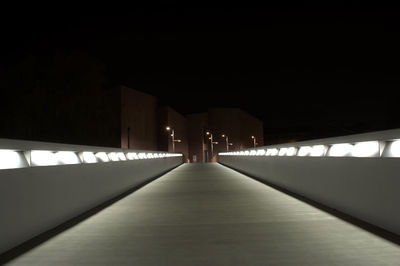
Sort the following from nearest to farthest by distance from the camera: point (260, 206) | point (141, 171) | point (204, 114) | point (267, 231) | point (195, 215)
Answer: point (267, 231), point (195, 215), point (260, 206), point (141, 171), point (204, 114)

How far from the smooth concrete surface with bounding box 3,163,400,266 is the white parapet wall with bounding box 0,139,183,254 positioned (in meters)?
0.40

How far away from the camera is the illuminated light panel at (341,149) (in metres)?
9.46

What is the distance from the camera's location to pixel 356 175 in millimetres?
7941

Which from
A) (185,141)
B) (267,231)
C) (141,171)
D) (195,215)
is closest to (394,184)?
(267,231)

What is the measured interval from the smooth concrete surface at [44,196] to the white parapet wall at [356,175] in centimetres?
552

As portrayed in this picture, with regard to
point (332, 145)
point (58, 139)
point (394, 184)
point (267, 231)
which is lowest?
point (267, 231)

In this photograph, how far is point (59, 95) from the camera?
51.0 meters

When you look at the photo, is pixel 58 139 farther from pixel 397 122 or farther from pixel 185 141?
pixel 397 122

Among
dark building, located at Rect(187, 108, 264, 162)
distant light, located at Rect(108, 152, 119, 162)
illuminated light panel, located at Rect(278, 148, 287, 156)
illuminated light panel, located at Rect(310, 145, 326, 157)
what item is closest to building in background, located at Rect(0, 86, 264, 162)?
dark building, located at Rect(187, 108, 264, 162)

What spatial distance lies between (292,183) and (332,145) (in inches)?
130

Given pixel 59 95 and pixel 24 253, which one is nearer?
pixel 24 253

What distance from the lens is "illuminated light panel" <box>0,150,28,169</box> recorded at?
21.5ft

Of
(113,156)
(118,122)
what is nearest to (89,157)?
(113,156)

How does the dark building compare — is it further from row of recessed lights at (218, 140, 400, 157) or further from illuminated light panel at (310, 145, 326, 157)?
illuminated light panel at (310, 145, 326, 157)
